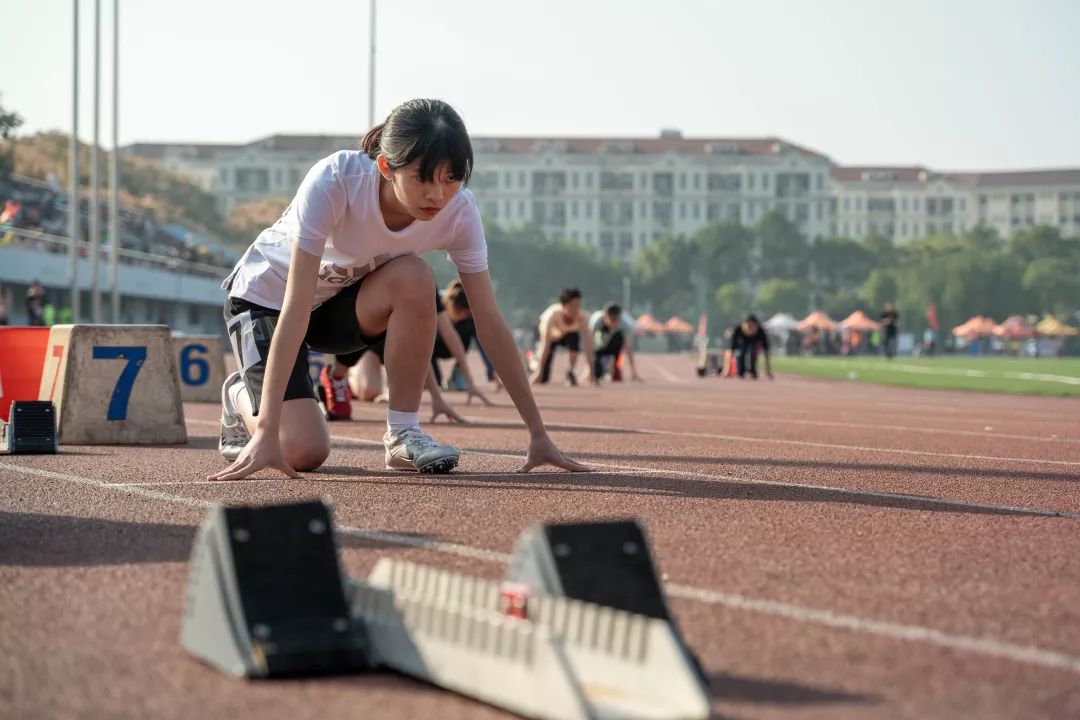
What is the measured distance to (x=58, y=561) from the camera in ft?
16.8

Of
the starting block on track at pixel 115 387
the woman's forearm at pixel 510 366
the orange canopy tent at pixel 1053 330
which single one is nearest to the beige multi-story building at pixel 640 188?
the orange canopy tent at pixel 1053 330

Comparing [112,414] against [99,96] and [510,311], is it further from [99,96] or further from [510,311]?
[510,311]

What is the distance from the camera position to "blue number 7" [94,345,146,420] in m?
10.4

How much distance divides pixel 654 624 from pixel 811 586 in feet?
5.61

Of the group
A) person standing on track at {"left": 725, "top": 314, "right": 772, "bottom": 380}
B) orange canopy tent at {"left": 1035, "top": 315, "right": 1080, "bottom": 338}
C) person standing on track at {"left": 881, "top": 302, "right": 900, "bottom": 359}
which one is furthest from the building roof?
person standing on track at {"left": 725, "top": 314, "right": 772, "bottom": 380}

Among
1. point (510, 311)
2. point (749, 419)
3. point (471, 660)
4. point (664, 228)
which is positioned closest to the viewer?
point (471, 660)

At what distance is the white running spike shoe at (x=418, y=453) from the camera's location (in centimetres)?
778

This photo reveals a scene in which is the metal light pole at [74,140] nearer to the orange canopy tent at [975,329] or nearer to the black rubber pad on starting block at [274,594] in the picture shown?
the black rubber pad on starting block at [274,594]

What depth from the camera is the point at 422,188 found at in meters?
6.47

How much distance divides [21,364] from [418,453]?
165 inches

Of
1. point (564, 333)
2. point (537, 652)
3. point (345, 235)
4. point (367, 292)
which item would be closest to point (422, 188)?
point (345, 235)

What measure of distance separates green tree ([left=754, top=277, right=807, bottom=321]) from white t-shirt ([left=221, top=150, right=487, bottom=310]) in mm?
152261

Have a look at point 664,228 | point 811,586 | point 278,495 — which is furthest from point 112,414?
point 664,228

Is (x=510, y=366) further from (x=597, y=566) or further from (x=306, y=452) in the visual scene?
(x=597, y=566)
